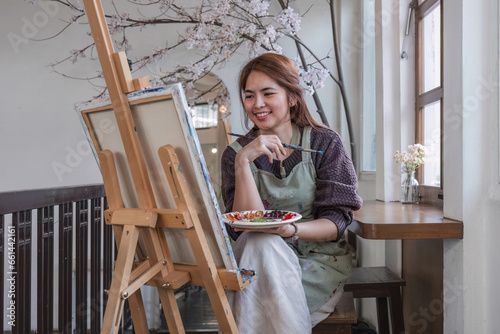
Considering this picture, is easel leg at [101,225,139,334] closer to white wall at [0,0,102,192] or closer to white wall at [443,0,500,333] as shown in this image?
white wall at [443,0,500,333]

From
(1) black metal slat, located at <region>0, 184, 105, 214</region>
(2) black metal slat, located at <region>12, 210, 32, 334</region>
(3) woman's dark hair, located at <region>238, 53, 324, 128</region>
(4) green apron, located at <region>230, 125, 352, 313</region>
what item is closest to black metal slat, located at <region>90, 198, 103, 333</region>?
(1) black metal slat, located at <region>0, 184, 105, 214</region>

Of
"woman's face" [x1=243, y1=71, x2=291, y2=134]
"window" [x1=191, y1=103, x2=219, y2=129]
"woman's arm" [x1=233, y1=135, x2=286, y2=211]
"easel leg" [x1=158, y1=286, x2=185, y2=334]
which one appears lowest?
"easel leg" [x1=158, y1=286, x2=185, y2=334]

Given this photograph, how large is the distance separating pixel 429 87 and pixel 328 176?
3.29 feet

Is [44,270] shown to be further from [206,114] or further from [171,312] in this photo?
[206,114]

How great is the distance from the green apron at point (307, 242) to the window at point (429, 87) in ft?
2.56

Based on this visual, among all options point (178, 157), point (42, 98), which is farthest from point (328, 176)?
point (42, 98)

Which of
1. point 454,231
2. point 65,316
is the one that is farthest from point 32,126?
point 454,231

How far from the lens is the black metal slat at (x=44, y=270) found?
1.67m

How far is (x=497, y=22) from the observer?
1335 millimetres

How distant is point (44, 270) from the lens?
170 cm

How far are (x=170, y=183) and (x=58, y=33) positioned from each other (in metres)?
3.24

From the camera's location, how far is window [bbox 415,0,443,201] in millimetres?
2062

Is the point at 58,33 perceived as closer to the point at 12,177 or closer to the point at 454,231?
the point at 12,177

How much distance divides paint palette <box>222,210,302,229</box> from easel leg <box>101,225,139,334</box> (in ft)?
0.88
